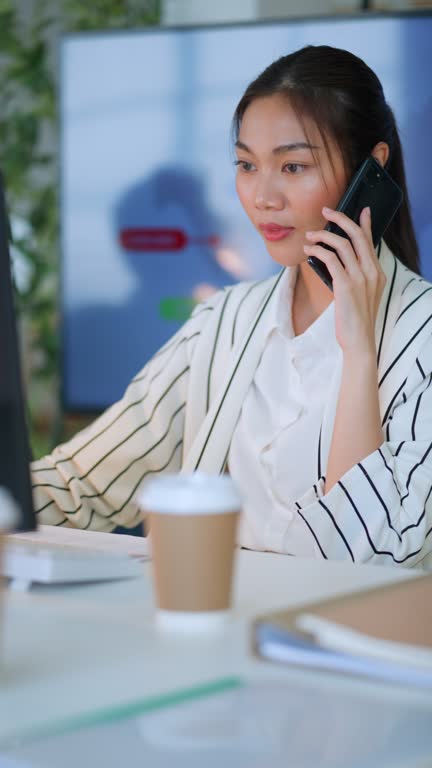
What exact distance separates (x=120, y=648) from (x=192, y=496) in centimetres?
13

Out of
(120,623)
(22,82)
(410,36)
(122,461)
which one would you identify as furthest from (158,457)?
(22,82)

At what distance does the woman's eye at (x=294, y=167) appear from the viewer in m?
1.94

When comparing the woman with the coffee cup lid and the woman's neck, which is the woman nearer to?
the woman's neck

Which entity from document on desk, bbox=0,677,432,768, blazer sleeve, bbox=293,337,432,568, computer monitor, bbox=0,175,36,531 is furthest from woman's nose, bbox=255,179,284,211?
document on desk, bbox=0,677,432,768

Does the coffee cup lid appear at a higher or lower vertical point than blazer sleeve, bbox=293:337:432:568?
higher

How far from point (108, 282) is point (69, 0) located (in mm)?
1368

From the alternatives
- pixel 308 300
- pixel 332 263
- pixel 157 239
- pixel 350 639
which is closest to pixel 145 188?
pixel 157 239

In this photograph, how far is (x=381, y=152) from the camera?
6.57ft

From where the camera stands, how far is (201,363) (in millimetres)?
2096

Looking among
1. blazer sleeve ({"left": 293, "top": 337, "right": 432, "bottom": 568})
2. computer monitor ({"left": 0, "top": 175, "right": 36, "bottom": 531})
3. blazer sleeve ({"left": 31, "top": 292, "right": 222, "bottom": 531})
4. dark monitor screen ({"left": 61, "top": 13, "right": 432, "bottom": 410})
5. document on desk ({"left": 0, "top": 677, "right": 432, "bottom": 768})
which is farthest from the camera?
dark monitor screen ({"left": 61, "top": 13, "right": 432, "bottom": 410})

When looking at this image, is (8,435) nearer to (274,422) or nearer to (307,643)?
(307,643)

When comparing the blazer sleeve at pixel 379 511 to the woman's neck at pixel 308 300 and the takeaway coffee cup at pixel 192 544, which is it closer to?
the woman's neck at pixel 308 300

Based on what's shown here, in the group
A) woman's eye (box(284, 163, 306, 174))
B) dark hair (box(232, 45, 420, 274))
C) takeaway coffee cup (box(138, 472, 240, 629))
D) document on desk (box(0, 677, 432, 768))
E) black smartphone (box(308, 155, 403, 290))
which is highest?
dark hair (box(232, 45, 420, 274))

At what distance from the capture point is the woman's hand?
5.80ft
